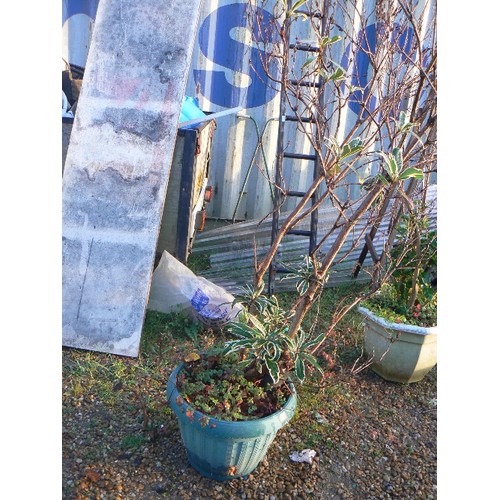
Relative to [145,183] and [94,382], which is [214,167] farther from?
[94,382]

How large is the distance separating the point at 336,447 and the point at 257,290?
98cm

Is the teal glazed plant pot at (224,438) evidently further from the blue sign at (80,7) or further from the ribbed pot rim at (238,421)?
the blue sign at (80,7)

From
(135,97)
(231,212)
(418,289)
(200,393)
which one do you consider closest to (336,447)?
(200,393)

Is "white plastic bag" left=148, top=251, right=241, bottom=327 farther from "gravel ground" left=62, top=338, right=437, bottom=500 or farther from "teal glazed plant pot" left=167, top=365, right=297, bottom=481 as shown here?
"teal glazed plant pot" left=167, top=365, right=297, bottom=481

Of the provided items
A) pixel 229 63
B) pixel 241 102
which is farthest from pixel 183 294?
pixel 229 63

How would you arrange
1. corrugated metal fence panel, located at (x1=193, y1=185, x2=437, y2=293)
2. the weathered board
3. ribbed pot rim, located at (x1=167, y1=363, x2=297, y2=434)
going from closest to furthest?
ribbed pot rim, located at (x1=167, y1=363, x2=297, y2=434) → the weathered board → corrugated metal fence panel, located at (x1=193, y1=185, x2=437, y2=293)

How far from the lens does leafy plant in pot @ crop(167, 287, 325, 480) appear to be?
7.32 ft

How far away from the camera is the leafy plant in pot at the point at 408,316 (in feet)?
10.2

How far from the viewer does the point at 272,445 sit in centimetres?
267

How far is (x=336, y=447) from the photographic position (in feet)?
8.93

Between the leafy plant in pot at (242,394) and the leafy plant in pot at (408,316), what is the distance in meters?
0.91

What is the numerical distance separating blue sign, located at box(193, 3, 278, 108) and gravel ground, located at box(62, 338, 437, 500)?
11.0 feet

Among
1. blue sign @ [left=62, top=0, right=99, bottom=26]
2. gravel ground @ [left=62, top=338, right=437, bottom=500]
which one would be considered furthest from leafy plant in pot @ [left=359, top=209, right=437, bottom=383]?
blue sign @ [left=62, top=0, right=99, bottom=26]

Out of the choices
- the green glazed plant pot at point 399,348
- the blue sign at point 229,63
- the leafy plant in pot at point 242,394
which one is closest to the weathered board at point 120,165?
the leafy plant in pot at point 242,394
